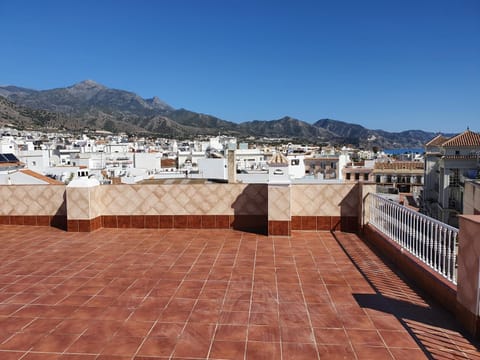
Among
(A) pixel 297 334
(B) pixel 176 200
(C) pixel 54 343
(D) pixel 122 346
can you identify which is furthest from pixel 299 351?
(B) pixel 176 200

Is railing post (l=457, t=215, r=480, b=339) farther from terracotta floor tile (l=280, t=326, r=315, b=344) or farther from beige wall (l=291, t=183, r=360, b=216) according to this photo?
beige wall (l=291, t=183, r=360, b=216)

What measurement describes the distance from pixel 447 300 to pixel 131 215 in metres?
5.18

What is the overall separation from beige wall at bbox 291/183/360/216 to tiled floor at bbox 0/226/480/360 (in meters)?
1.04

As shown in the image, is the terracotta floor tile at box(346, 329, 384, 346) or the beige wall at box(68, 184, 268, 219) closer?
the terracotta floor tile at box(346, 329, 384, 346)

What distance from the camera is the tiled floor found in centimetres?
259

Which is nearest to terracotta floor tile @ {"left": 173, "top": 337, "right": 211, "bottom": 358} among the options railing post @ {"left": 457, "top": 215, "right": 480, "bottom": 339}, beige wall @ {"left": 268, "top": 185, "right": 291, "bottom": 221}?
railing post @ {"left": 457, "top": 215, "right": 480, "bottom": 339}

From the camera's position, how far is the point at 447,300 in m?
3.14

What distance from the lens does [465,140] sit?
29.2m

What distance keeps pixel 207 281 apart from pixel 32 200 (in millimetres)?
4665

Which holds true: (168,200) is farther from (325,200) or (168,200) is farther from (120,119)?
(120,119)

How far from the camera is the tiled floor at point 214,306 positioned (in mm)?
2592

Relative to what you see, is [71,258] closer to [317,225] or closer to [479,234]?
[317,225]

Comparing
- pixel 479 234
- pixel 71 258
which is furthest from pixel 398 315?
pixel 71 258

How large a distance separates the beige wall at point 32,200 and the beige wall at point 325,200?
4317mm
